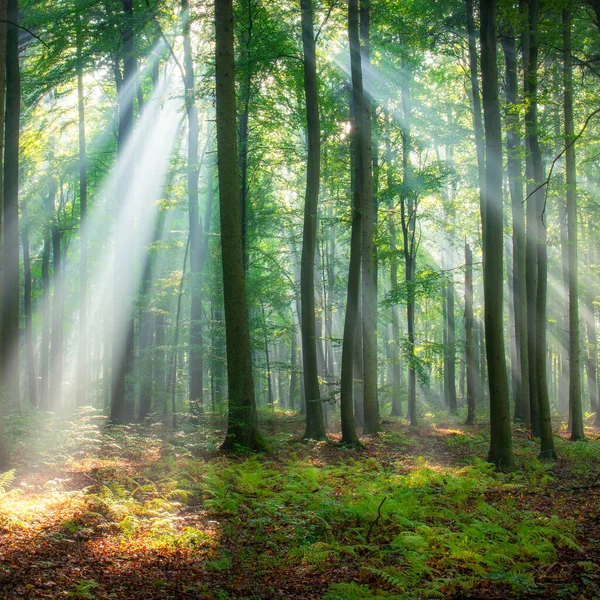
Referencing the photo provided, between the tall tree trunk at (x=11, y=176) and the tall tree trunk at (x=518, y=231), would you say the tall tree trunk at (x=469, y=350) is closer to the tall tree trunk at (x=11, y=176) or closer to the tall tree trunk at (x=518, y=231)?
the tall tree trunk at (x=518, y=231)

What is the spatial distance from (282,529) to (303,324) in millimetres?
7277

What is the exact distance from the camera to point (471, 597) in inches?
165

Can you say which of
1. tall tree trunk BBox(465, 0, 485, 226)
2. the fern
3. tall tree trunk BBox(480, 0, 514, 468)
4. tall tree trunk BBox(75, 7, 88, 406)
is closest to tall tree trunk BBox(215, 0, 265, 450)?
the fern

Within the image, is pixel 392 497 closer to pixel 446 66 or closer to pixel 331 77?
pixel 331 77

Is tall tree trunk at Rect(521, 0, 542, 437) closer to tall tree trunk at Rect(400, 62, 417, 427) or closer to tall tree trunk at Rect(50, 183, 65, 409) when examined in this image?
tall tree trunk at Rect(400, 62, 417, 427)

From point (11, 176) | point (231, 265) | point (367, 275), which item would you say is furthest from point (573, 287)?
point (11, 176)

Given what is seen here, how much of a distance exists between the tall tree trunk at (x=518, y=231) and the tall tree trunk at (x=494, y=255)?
4.79m

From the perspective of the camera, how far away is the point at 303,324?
507 inches

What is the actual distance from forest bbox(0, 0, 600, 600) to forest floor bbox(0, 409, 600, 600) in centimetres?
4

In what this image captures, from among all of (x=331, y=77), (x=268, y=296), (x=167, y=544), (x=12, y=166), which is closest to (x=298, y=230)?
(x=268, y=296)

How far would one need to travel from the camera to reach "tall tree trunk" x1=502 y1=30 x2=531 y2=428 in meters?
15.2

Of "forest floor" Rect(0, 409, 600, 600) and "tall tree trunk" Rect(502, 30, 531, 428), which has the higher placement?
"tall tree trunk" Rect(502, 30, 531, 428)

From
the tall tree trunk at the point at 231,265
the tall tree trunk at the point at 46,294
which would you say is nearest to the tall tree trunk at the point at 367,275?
the tall tree trunk at the point at 231,265

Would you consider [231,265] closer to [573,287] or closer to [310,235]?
[310,235]
